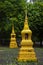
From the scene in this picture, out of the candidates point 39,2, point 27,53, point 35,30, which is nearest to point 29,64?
point 27,53

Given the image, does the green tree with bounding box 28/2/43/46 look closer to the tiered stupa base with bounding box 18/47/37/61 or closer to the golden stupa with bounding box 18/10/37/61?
the golden stupa with bounding box 18/10/37/61

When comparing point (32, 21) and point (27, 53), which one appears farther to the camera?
point (32, 21)

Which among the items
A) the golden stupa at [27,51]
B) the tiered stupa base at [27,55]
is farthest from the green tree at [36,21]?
the tiered stupa base at [27,55]

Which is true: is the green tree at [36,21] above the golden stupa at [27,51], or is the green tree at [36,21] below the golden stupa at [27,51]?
below

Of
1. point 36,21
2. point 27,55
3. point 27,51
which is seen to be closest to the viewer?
point 27,55

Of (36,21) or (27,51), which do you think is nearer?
(27,51)

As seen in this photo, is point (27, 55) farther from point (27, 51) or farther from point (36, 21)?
point (36, 21)

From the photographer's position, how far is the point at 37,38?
5334 cm

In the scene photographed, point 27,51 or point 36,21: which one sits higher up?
point 27,51

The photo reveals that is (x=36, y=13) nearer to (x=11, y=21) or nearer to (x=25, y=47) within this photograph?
(x=11, y=21)

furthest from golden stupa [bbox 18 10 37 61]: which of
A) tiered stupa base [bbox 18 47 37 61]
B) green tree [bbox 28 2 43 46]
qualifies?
green tree [bbox 28 2 43 46]

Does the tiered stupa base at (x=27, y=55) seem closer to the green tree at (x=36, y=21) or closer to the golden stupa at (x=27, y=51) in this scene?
the golden stupa at (x=27, y=51)

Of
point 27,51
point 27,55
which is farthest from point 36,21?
point 27,55

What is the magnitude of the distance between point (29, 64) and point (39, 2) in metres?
38.6
